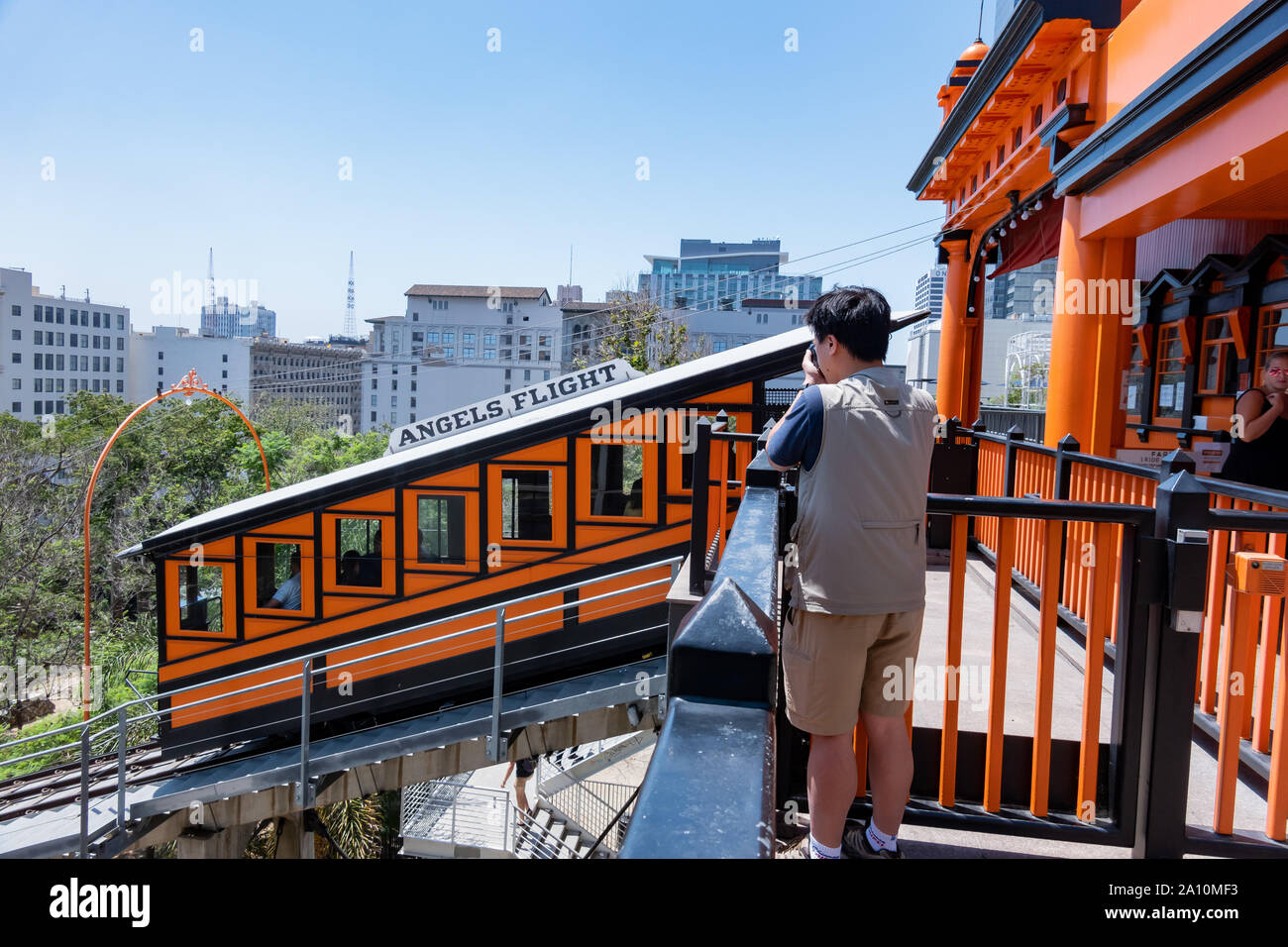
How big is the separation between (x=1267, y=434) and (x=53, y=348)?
341 ft

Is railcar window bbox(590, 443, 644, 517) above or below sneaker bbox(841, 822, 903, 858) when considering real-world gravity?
above

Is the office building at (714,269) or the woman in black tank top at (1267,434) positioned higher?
the office building at (714,269)

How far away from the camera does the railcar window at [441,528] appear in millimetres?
10078

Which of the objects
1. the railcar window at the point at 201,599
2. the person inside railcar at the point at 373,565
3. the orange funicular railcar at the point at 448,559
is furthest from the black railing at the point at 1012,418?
the railcar window at the point at 201,599

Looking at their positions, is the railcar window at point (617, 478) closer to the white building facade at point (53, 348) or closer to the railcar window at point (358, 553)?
the railcar window at point (358, 553)

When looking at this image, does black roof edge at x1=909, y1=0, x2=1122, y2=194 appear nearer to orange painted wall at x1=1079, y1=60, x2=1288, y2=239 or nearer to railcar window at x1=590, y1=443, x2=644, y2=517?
orange painted wall at x1=1079, y1=60, x2=1288, y2=239

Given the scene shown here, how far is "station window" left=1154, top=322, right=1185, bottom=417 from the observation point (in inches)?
466

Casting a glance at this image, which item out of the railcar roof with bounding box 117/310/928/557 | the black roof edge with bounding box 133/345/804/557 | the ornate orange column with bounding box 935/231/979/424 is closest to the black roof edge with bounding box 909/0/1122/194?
the ornate orange column with bounding box 935/231/979/424

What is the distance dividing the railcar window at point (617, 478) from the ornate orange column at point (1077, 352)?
4.43 meters

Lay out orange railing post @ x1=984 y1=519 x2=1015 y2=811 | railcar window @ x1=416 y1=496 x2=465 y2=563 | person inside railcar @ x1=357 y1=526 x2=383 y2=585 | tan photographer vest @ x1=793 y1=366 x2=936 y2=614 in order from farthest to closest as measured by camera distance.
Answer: person inside railcar @ x1=357 y1=526 x2=383 y2=585
railcar window @ x1=416 y1=496 x2=465 y2=563
orange railing post @ x1=984 y1=519 x2=1015 y2=811
tan photographer vest @ x1=793 y1=366 x2=936 y2=614

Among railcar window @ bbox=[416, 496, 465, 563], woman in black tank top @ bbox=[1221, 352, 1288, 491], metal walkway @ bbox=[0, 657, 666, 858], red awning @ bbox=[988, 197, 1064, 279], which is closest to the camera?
woman in black tank top @ bbox=[1221, 352, 1288, 491]

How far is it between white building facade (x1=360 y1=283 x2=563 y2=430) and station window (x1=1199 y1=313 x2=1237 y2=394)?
2600 inches

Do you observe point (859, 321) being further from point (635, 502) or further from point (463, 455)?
point (463, 455)

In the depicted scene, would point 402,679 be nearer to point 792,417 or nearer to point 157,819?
point 157,819
